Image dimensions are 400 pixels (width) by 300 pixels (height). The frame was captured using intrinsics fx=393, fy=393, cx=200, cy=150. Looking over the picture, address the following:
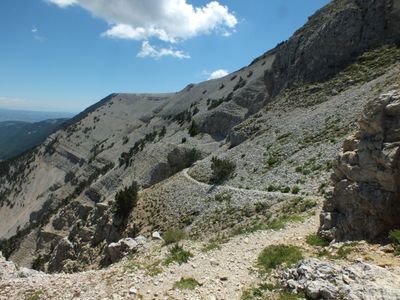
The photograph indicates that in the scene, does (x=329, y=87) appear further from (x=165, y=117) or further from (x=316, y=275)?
(x=165, y=117)

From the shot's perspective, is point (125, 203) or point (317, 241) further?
point (125, 203)

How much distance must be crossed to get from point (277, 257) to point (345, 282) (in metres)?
5.26

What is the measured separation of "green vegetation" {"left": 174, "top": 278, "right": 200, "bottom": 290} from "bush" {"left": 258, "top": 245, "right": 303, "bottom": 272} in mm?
2877

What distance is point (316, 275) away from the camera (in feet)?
38.3

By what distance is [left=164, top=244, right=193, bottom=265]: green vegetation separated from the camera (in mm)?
16398

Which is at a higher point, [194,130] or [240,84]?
[240,84]

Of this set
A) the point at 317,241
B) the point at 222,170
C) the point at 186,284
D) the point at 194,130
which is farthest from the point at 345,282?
the point at 194,130

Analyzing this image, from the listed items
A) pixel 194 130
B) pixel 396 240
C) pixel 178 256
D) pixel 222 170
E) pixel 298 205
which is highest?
pixel 194 130

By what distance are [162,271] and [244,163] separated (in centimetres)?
3133

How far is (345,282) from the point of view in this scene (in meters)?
10.8

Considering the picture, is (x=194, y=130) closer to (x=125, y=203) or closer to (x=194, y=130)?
(x=194, y=130)

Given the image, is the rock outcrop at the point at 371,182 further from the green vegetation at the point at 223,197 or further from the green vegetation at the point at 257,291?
the green vegetation at the point at 223,197


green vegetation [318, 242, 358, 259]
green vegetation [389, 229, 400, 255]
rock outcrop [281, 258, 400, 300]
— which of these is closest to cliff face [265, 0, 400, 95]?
green vegetation [318, 242, 358, 259]

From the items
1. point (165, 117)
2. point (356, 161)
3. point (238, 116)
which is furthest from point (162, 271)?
point (165, 117)
